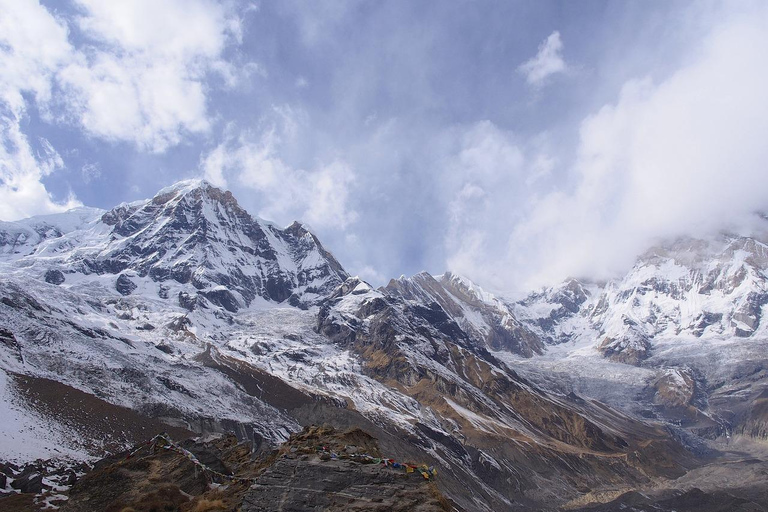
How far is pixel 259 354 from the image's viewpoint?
19950 centimetres

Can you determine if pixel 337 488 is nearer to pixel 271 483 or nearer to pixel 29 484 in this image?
pixel 271 483

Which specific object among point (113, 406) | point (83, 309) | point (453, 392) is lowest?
point (113, 406)

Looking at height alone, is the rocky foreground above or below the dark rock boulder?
below

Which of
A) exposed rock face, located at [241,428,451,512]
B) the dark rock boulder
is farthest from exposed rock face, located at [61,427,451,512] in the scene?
the dark rock boulder

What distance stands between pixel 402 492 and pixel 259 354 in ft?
615

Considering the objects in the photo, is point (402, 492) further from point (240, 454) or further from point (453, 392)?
point (453, 392)

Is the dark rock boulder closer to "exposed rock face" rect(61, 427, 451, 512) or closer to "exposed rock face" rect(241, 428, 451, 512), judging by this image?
"exposed rock face" rect(61, 427, 451, 512)

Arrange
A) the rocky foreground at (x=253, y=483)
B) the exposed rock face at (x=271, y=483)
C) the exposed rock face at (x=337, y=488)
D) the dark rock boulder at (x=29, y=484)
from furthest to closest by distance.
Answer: the dark rock boulder at (x=29, y=484), the rocky foreground at (x=253, y=483), the exposed rock face at (x=271, y=483), the exposed rock face at (x=337, y=488)

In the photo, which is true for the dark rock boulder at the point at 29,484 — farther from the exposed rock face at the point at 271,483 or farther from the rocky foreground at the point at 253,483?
the exposed rock face at the point at 271,483

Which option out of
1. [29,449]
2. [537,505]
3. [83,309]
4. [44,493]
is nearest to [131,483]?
[44,493]

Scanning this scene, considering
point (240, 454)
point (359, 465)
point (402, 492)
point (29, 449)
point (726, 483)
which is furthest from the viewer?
point (726, 483)

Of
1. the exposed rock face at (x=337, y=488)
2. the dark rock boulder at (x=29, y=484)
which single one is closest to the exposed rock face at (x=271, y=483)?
the exposed rock face at (x=337, y=488)

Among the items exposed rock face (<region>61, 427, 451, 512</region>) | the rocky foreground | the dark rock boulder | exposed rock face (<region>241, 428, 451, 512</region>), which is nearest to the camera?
exposed rock face (<region>241, 428, 451, 512</region>)

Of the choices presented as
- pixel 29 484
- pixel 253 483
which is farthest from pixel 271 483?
pixel 29 484
